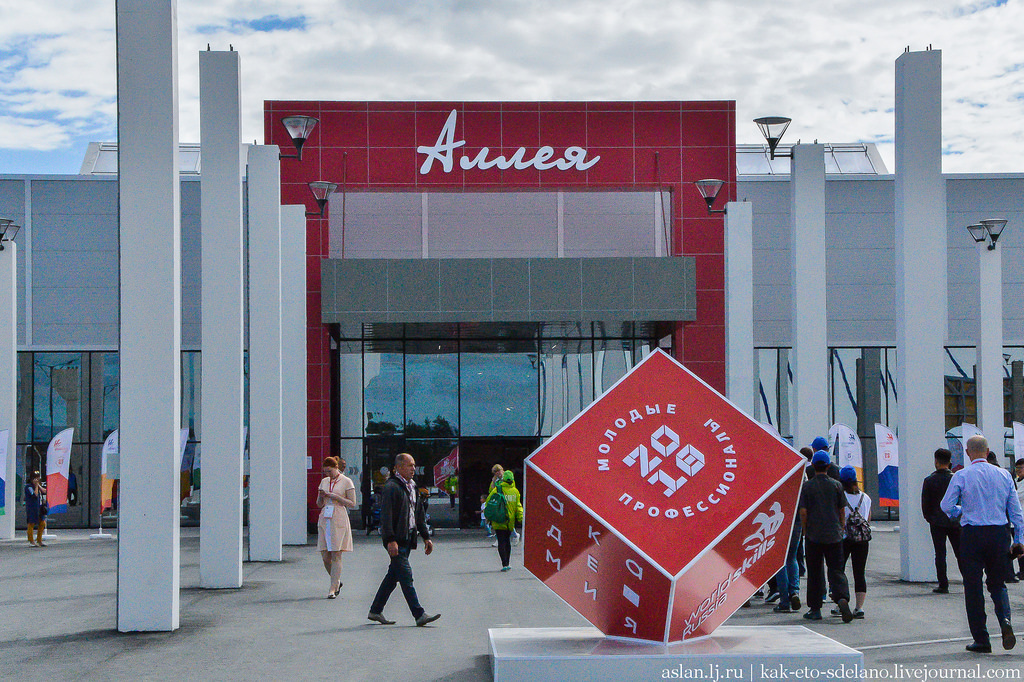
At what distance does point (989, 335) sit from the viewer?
22.0m

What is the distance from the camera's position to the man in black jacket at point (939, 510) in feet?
45.1

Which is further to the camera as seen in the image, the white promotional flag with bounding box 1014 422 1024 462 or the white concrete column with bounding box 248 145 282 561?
the white promotional flag with bounding box 1014 422 1024 462

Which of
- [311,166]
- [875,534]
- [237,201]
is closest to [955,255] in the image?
[875,534]

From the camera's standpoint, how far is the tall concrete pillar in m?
21.7

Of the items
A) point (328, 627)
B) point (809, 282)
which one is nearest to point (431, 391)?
point (809, 282)

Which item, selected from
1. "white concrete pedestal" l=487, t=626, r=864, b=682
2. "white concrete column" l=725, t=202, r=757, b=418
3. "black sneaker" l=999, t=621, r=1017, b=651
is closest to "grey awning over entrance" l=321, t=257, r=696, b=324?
"white concrete column" l=725, t=202, r=757, b=418

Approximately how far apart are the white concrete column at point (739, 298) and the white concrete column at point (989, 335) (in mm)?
4393

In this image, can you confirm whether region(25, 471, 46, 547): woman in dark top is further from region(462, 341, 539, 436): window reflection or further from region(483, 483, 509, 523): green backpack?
region(483, 483, 509, 523): green backpack

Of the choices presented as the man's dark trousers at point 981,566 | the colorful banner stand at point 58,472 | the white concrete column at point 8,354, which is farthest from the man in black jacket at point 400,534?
the colorful banner stand at point 58,472

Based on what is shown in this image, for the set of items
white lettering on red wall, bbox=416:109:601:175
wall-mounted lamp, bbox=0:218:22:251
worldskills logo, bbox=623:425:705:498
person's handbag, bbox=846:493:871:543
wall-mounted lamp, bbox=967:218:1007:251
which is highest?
white lettering on red wall, bbox=416:109:601:175

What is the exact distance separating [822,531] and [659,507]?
408cm

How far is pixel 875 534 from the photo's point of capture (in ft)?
84.9

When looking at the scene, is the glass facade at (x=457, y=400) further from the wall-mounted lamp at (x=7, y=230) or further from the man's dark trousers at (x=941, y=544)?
the man's dark trousers at (x=941, y=544)

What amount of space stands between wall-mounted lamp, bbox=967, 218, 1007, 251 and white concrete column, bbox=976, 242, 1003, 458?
146 mm
